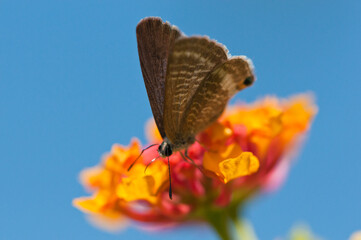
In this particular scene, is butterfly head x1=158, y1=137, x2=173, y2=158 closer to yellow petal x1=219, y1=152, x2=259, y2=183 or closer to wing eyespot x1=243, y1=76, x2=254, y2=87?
yellow petal x1=219, y1=152, x2=259, y2=183

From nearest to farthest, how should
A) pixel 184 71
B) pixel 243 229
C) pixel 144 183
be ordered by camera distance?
pixel 184 71 < pixel 144 183 < pixel 243 229

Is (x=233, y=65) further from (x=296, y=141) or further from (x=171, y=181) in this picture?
(x=296, y=141)

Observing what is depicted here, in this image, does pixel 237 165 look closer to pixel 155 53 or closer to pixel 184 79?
pixel 184 79

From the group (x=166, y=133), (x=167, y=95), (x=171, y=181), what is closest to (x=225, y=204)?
(x=171, y=181)

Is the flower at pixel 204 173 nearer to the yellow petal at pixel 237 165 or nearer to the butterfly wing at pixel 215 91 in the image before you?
the yellow petal at pixel 237 165

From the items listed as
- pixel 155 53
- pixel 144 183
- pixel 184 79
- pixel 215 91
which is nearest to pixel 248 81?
pixel 215 91

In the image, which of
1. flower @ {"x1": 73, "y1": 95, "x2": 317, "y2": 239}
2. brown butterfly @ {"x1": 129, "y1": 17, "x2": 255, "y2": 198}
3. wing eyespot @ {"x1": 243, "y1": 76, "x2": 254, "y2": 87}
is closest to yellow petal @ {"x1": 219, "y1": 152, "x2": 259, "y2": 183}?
flower @ {"x1": 73, "y1": 95, "x2": 317, "y2": 239}

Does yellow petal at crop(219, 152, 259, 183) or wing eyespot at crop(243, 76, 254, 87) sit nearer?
yellow petal at crop(219, 152, 259, 183)

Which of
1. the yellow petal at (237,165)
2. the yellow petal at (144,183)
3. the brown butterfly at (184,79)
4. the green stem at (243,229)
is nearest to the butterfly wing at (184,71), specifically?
the brown butterfly at (184,79)
